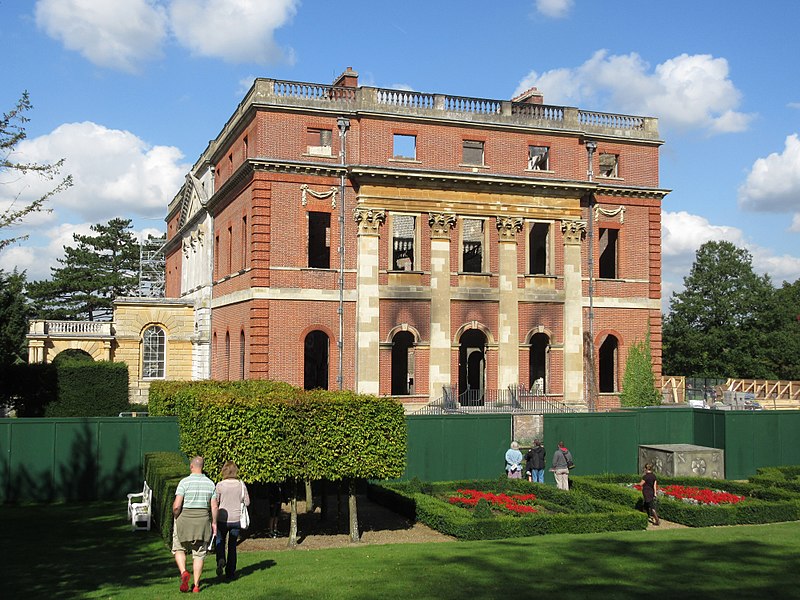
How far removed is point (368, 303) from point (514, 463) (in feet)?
40.5

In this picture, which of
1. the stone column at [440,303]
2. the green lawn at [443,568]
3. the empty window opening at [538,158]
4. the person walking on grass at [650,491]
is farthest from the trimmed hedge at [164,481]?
the empty window opening at [538,158]

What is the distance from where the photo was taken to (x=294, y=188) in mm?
35844

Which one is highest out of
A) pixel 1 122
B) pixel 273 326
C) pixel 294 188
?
pixel 294 188

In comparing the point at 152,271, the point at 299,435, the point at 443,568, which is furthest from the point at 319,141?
the point at 152,271

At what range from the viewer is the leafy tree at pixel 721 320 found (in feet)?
225

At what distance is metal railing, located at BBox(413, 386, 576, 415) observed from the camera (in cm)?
3550

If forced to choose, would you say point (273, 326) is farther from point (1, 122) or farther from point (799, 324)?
point (799, 324)

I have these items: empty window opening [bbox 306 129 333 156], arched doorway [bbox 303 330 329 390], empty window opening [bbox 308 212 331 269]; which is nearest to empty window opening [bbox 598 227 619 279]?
empty window opening [bbox 308 212 331 269]

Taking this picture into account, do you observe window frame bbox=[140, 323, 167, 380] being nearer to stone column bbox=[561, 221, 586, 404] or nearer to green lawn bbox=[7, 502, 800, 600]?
stone column bbox=[561, 221, 586, 404]

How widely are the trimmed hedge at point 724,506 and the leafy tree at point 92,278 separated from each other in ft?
209

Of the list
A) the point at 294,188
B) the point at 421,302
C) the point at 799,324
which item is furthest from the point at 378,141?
the point at 799,324

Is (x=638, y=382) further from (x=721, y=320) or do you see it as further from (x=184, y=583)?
(x=721, y=320)

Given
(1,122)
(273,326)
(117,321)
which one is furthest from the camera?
(117,321)

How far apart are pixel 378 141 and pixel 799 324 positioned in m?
50.8
